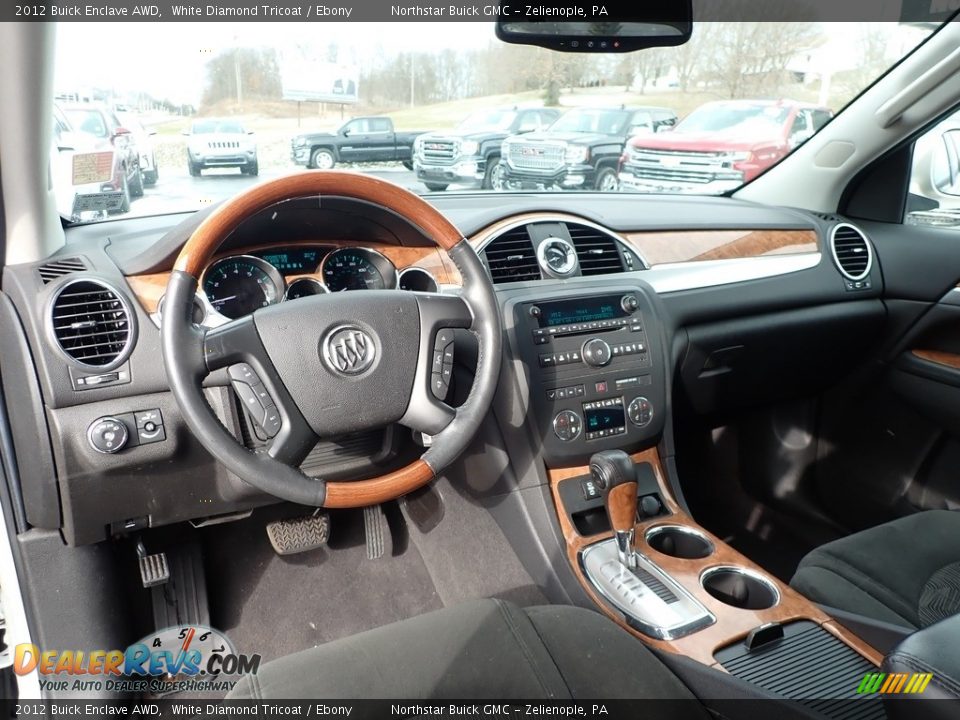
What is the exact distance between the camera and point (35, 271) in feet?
5.68

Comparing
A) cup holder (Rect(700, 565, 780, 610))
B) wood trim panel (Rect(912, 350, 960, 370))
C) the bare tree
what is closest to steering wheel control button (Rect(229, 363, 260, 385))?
cup holder (Rect(700, 565, 780, 610))

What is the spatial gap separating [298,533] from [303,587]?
0.20m

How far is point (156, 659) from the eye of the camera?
7.11 feet

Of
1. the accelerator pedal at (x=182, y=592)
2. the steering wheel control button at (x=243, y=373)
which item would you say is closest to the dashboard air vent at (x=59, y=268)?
the steering wheel control button at (x=243, y=373)

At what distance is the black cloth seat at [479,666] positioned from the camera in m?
1.37

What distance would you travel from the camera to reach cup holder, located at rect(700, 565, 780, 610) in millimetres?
1911

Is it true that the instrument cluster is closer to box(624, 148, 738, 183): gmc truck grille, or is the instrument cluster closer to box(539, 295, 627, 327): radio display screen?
box(539, 295, 627, 327): radio display screen

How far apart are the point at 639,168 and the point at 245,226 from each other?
204 centimetres

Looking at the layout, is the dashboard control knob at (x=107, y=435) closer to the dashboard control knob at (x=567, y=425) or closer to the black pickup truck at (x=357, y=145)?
the black pickup truck at (x=357, y=145)

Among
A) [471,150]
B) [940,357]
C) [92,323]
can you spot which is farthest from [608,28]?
[940,357]

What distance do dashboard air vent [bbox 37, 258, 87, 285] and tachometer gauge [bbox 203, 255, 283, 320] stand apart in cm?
29

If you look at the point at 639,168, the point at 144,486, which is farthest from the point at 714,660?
the point at 639,168

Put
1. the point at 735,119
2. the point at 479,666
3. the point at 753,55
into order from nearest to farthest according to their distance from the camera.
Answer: the point at 479,666 < the point at 735,119 < the point at 753,55

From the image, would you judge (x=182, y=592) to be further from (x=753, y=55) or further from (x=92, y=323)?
(x=753, y=55)
